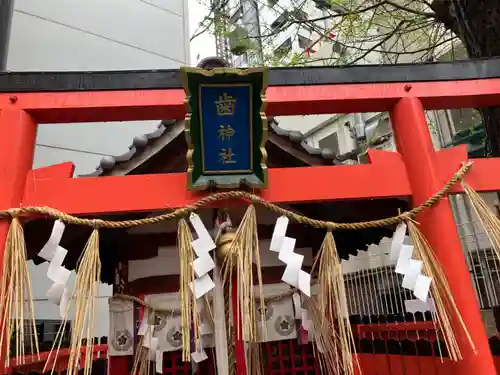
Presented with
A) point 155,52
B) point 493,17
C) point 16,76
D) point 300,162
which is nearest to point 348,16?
point 493,17

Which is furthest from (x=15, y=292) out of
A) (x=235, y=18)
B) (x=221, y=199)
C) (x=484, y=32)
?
(x=235, y=18)

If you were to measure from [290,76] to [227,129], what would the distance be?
0.58 m

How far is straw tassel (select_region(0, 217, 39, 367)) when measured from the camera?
1.89m

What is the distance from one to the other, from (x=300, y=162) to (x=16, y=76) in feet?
7.26

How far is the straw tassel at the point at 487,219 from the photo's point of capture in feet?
7.05

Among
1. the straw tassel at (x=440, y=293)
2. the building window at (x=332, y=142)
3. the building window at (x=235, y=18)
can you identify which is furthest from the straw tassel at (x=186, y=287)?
the building window at (x=332, y=142)

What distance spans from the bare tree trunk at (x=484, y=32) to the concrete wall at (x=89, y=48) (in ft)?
16.6

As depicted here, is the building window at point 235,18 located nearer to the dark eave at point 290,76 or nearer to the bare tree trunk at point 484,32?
the bare tree trunk at point 484,32

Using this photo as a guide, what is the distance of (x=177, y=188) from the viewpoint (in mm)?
2293

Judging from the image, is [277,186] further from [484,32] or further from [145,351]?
[484,32]

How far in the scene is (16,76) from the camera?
2.35m

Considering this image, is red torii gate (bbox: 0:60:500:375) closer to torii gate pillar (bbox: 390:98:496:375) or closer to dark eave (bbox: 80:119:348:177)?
torii gate pillar (bbox: 390:98:496:375)

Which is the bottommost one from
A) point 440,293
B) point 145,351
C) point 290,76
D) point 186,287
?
point 145,351

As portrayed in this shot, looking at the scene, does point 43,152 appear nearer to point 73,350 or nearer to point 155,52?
point 155,52
